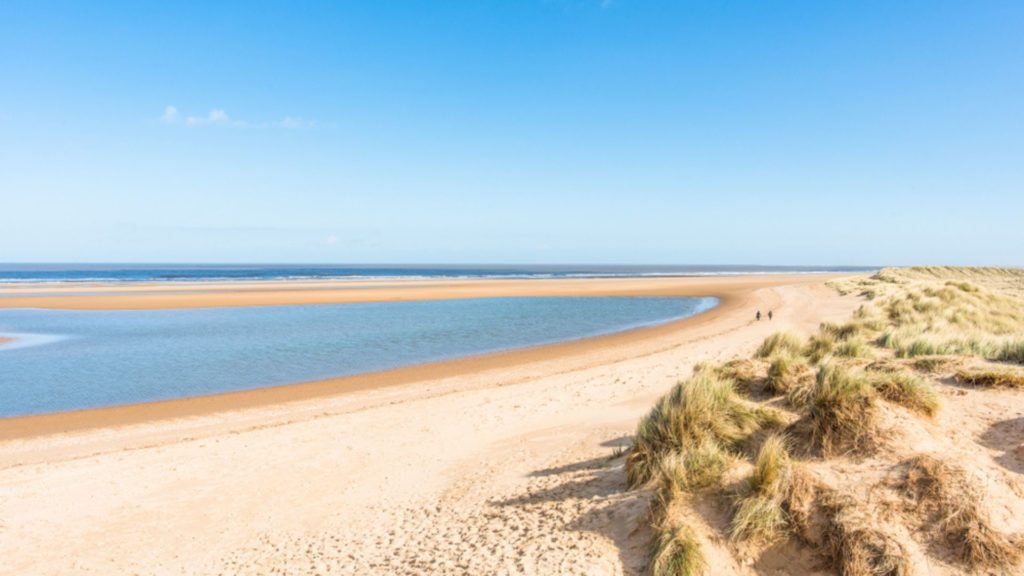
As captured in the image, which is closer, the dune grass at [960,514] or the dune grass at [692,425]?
the dune grass at [960,514]

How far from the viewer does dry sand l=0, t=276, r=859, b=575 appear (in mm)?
5398

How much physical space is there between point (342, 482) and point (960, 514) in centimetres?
678

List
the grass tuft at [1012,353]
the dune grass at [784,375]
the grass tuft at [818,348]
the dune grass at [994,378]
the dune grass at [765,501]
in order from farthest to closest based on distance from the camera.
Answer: the grass tuft at [818,348], the grass tuft at [1012,353], the dune grass at [784,375], the dune grass at [994,378], the dune grass at [765,501]

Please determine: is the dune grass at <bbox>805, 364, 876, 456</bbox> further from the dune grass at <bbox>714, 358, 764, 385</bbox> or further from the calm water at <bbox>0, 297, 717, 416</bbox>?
the calm water at <bbox>0, 297, 717, 416</bbox>

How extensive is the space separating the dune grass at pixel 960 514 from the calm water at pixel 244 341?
→ 562 inches

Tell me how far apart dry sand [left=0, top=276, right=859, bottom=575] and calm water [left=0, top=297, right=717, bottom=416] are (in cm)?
246

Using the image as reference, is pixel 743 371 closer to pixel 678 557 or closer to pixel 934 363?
pixel 934 363

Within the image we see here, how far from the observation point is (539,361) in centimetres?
1745

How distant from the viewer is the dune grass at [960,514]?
4012 millimetres

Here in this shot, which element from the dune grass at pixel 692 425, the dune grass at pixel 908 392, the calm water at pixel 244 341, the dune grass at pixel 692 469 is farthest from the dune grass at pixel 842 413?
the calm water at pixel 244 341

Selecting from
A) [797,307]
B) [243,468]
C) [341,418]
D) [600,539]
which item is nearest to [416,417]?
[341,418]

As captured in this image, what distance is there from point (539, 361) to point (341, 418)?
7630 millimetres

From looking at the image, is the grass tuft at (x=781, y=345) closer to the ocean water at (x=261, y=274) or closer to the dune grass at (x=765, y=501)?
the dune grass at (x=765, y=501)

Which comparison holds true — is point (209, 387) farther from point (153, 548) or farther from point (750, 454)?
point (750, 454)
